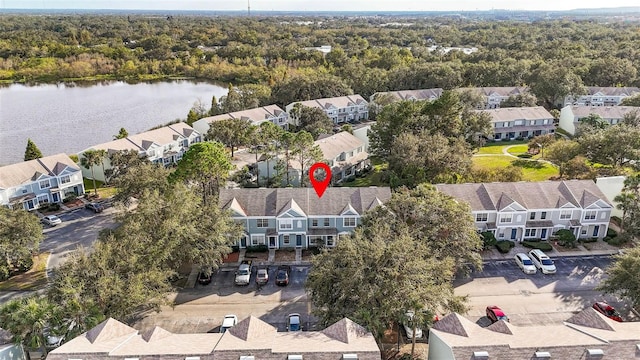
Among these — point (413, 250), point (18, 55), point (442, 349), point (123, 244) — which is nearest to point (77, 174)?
point (123, 244)

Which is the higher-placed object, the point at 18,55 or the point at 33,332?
the point at 18,55

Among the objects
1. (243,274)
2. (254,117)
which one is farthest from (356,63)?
(243,274)

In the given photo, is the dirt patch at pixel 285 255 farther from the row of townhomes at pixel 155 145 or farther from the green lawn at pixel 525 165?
the green lawn at pixel 525 165

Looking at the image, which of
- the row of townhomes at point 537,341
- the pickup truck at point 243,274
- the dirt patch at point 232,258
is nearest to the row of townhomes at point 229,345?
the row of townhomes at point 537,341

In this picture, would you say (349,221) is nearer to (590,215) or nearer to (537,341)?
(537,341)

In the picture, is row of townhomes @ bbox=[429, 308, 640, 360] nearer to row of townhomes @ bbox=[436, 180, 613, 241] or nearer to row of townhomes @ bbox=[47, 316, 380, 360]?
row of townhomes @ bbox=[47, 316, 380, 360]

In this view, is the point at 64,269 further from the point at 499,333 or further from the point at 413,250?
the point at 499,333
